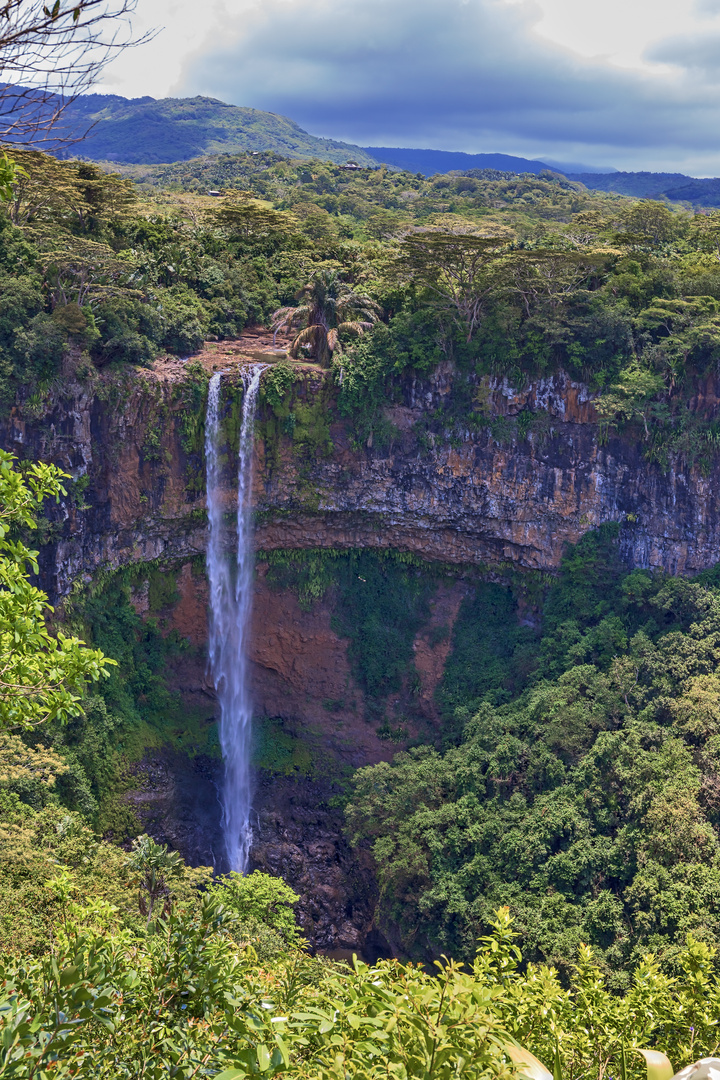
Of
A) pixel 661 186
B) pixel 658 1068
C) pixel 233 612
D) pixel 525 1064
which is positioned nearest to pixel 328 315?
pixel 233 612

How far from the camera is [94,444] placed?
22703mm

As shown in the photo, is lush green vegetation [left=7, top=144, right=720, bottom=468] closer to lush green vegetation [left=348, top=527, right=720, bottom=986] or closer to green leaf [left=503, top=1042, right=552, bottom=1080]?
lush green vegetation [left=348, top=527, right=720, bottom=986]

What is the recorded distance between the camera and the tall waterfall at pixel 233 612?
24469mm

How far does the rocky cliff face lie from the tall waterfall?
15.1 inches

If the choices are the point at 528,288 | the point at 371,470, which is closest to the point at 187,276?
the point at 371,470

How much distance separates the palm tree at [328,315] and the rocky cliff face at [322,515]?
135cm

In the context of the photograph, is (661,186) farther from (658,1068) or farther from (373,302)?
(658,1068)

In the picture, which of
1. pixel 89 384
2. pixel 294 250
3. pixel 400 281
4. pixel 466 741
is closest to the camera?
pixel 89 384

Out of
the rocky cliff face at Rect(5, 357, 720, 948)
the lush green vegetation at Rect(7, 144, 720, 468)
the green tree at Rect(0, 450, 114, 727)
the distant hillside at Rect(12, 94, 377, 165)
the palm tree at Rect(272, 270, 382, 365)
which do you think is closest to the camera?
the green tree at Rect(0, 450, 114, 727)

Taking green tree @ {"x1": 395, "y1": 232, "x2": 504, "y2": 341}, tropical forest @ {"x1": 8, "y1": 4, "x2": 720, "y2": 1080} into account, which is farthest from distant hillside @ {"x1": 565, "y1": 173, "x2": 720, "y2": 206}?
green tree @ {"x1": 395, "y1": 232, "x2": 504, "y2": 341}

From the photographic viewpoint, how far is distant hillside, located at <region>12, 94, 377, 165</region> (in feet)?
372

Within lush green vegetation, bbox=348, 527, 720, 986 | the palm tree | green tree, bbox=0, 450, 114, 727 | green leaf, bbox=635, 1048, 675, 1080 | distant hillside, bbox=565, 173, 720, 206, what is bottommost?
lush green vegetation, bbox=348, 527, 720, 986

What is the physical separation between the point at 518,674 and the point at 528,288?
39.3 feet

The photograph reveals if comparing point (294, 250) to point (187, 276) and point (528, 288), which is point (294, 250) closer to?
point (187, 276)
